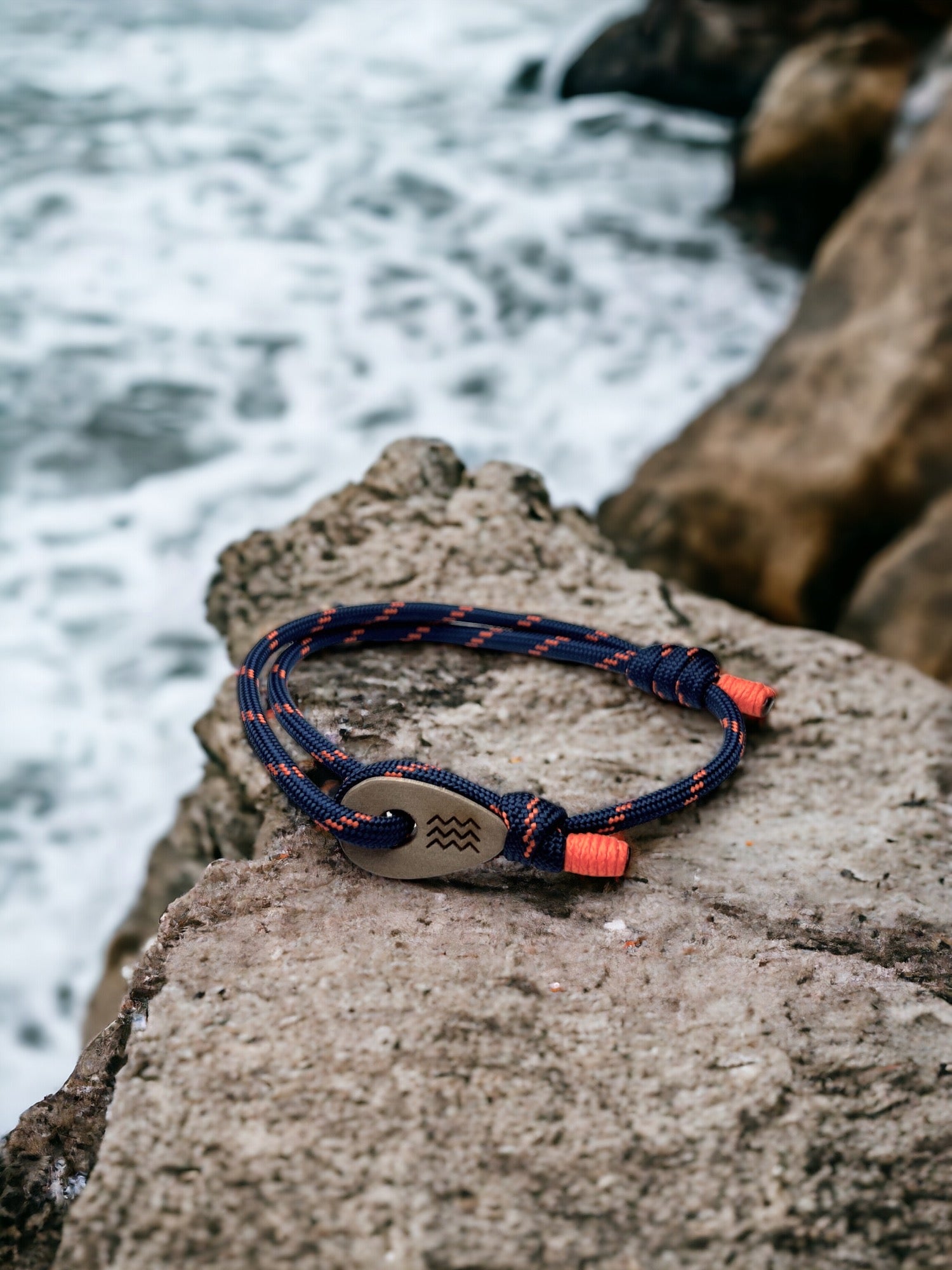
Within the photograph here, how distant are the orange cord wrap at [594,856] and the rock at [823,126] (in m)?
4.67

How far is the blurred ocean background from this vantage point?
3.57m

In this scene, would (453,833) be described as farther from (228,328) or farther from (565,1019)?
(228,328)

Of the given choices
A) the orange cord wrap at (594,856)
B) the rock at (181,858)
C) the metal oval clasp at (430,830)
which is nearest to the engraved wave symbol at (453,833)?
the metal oval clasp at (430,830)

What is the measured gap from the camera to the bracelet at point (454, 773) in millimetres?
1529

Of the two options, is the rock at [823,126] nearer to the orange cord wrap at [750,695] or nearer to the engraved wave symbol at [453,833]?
the orange cord wrap at [750,695]

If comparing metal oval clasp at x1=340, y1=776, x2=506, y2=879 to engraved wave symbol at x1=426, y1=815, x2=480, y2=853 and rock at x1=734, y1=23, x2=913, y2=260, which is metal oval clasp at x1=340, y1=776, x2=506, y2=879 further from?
rock at x1=734, y1=23, x2=913, y2=260

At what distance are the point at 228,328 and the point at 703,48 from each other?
13.3 ft

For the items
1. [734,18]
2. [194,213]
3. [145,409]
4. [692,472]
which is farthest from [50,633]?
[734,18]

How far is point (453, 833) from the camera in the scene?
1534 millimetres

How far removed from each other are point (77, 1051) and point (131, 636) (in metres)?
1.64

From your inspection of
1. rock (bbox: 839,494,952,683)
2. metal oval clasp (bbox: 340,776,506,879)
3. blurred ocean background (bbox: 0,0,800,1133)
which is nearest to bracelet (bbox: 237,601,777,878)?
metal oval clasp (bbox: 340,776,506,879)

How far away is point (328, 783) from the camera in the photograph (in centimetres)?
175

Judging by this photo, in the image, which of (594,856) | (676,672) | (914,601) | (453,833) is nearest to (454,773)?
(453,833)

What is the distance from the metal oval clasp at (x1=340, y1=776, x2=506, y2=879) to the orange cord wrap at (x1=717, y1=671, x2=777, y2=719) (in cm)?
55
